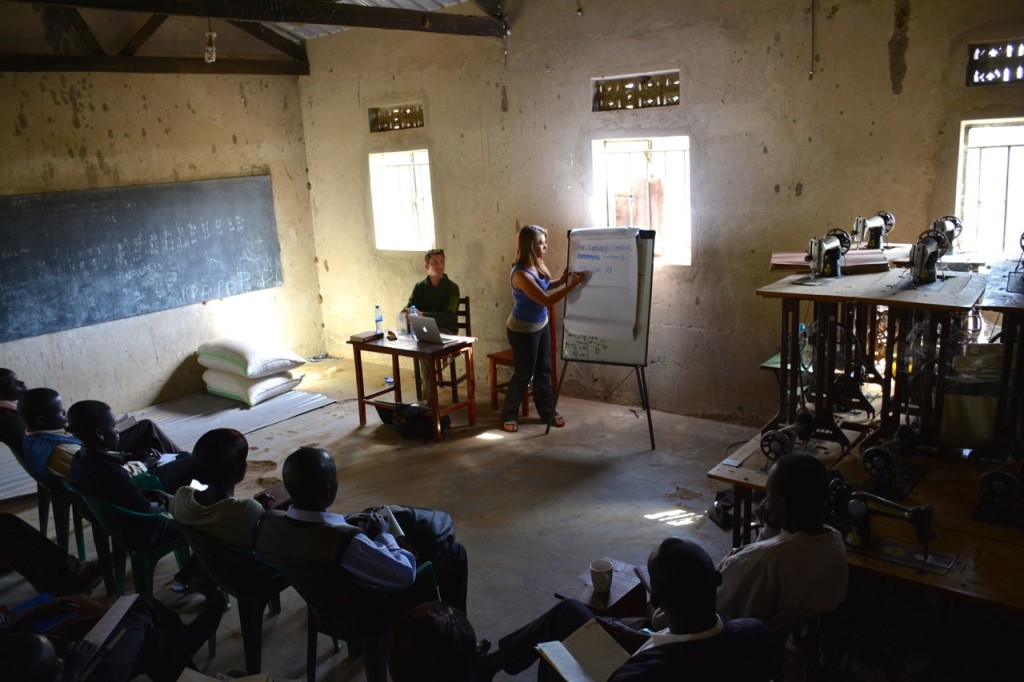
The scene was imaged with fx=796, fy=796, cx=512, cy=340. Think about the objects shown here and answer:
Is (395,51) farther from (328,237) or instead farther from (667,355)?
(667,355)

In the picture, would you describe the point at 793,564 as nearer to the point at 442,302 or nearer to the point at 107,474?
the point at 107,474

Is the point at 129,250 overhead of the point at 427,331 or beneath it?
A: overhead

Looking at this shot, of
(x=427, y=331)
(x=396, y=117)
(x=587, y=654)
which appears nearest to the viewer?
(x=587, y=654)

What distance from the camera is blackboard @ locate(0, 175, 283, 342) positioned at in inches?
252

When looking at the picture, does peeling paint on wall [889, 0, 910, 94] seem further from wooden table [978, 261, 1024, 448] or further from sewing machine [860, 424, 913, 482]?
sewing machine [860, 424, 913, 482]

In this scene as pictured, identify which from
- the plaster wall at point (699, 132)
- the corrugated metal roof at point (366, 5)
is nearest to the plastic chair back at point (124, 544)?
the plaster wall at point (699, 132)

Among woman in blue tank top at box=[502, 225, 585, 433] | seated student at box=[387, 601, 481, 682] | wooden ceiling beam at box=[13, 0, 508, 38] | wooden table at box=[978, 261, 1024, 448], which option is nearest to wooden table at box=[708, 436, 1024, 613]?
wooden table at box=[978, 261, 1024, 448]

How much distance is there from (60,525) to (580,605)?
3220 mm

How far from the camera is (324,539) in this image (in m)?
2.71

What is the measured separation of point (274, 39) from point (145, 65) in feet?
4.70

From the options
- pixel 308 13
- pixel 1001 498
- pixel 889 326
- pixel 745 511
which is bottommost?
pixel 745 511

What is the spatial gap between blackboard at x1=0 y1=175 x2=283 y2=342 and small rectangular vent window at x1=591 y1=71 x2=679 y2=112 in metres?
3.72

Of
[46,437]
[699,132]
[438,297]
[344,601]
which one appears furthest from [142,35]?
[344,601]

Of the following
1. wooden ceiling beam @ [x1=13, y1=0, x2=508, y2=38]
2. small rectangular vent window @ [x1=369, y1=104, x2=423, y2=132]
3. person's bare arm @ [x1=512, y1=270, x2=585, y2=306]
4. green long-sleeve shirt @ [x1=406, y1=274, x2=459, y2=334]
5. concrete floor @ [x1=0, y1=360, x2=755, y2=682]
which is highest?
wooden ceiling beam @ [x1=13, y1=0, x2=508, y2=38]
